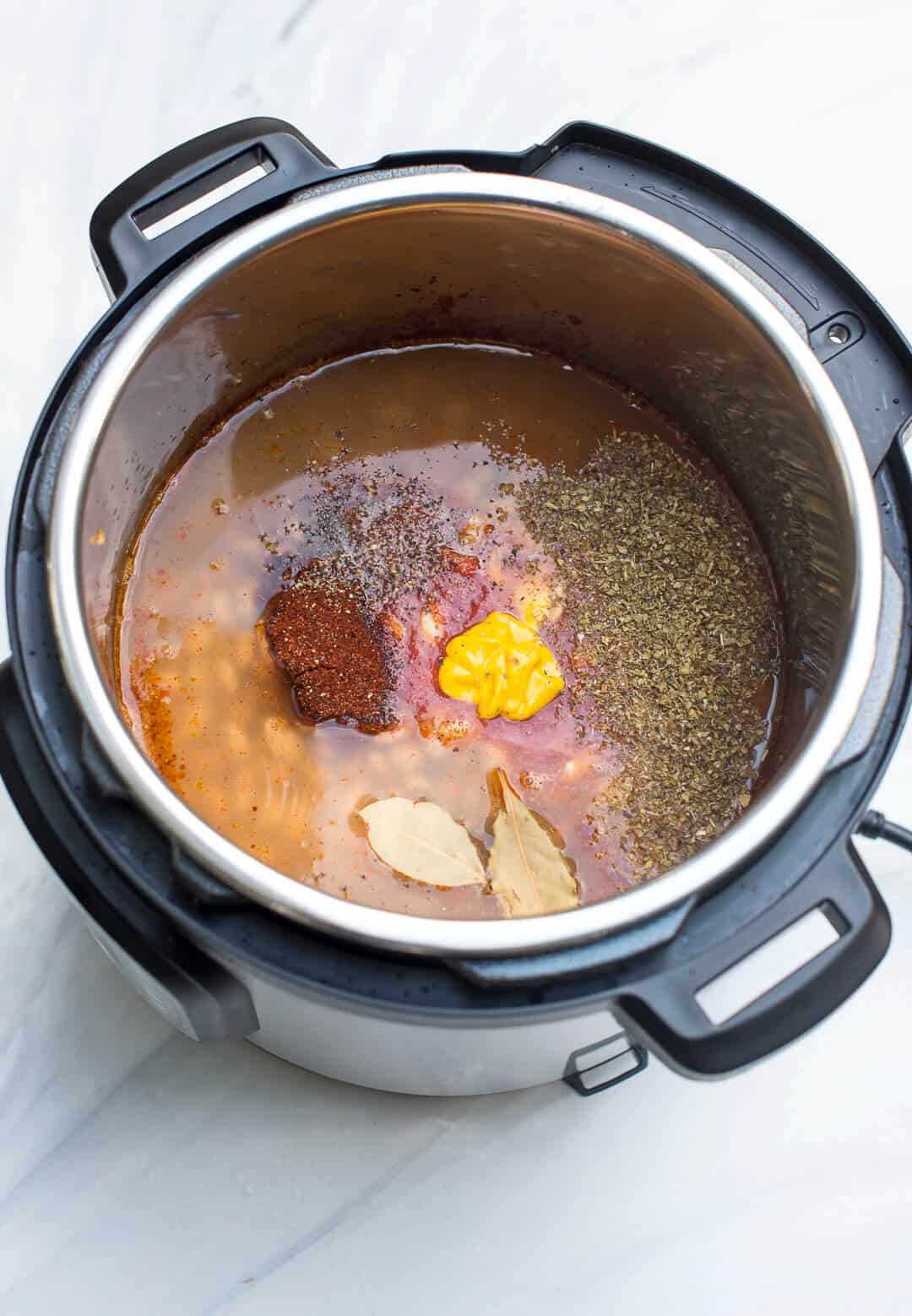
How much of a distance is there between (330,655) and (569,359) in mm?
322

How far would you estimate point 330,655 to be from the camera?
897 mm

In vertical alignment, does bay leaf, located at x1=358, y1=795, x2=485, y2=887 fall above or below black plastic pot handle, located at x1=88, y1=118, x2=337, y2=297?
below

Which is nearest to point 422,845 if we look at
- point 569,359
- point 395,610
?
point 395,610

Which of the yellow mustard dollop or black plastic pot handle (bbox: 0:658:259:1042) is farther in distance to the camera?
the yellow mustard dollop

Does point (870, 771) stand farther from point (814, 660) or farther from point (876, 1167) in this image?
point (876, 1167)

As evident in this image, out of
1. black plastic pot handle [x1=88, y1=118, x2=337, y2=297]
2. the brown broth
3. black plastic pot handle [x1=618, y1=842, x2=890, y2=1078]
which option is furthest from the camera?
the brown broth

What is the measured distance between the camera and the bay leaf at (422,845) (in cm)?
86

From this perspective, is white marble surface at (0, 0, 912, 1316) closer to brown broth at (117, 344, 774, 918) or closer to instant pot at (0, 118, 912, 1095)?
instant pot at (0, 118, 912, 1095)

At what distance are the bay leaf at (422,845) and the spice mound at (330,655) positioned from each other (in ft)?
0.22

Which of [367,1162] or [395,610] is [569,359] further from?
[367,1162]

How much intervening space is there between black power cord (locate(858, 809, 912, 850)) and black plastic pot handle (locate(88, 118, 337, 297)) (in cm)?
52

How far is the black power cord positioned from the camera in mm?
812

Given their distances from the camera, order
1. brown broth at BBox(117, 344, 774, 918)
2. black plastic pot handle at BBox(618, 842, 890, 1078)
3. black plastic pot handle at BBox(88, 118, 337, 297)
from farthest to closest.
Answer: brown broth at BBox(117, 344, 774, 918)
black plastic pot handle at BBox(88, 118, 337, 297)
black plastic pot handle at BBox(618, 842, 890, 1078)

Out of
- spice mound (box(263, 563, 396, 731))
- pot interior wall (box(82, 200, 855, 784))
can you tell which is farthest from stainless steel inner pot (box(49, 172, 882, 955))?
spice mound (box(263, 563, 396, 731))
